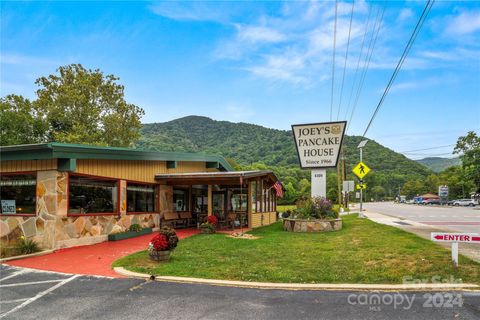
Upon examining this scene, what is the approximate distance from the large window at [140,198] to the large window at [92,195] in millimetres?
948

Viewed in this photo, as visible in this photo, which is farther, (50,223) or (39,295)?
(50,223)

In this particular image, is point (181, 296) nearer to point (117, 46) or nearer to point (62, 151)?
point (62, 151)

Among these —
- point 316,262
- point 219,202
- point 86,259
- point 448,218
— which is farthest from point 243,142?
point 316,262

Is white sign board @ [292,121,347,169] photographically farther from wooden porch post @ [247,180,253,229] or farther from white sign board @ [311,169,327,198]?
wooden porch post @ [247,180,253,229]

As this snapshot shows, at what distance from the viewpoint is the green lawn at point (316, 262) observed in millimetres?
7020

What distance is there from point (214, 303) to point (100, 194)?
30.2 feet

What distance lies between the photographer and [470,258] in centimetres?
808

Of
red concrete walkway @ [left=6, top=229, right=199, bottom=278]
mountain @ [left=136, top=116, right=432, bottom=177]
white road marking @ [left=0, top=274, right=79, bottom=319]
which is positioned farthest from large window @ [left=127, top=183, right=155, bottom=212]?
mountain @ [left=136, top=116, right=432, bottom=177]

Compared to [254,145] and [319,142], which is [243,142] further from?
[319,142]

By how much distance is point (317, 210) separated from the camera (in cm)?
1581

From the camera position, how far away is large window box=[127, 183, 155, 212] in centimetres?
1520

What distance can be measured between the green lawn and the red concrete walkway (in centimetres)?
57

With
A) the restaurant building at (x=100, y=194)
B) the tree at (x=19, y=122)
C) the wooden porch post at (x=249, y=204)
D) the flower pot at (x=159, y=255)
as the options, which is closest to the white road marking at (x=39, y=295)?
the flower pot at (x=159, y=255)

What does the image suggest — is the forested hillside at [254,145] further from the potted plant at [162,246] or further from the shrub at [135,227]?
the potted plant at [162,246]
